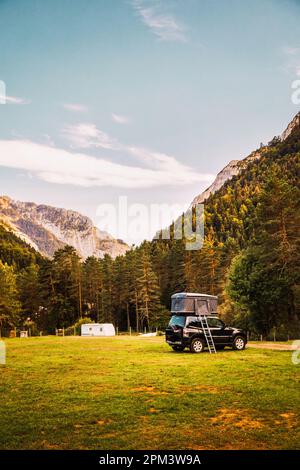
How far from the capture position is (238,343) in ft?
72.6

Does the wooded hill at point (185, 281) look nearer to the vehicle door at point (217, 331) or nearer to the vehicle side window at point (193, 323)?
the vehicle door at point (217, 331)

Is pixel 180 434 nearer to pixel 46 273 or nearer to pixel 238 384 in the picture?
pixel 238 384

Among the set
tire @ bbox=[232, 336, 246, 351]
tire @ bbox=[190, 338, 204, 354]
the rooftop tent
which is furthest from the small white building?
tire @ bbox=[190, 338, 204, 354]

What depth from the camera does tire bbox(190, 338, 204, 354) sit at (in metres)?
20.8

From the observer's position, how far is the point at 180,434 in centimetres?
749

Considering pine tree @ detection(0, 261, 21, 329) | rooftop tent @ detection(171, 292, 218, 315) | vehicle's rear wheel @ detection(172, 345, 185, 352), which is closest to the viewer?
vehicle's rear wheel @ detection(172, 345, 185, 352)

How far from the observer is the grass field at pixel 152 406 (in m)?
7.23

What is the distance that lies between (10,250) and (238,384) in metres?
180

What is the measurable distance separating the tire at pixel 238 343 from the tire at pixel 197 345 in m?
1.98

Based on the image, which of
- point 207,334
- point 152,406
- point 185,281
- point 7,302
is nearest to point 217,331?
point 207,334

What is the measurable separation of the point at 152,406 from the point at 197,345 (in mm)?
11800

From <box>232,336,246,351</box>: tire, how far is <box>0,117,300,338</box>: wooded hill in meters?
15.2

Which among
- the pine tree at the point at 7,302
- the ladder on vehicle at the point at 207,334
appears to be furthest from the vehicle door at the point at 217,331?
the pine tree at the point at 7,302

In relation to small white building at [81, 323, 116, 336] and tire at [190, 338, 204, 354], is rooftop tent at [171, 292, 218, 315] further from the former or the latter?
small white building at [81, 323, 116, 336]
